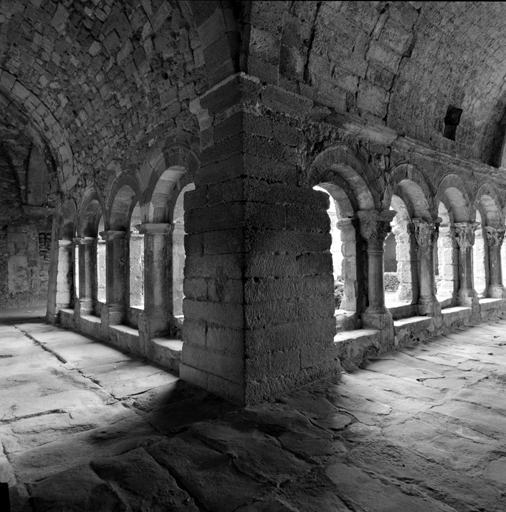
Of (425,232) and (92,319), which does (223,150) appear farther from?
(92,319)

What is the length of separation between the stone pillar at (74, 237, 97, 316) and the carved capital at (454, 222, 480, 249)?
22.7 feet

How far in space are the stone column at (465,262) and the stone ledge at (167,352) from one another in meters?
5.39

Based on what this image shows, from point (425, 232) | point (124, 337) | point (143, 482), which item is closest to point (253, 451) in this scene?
point (143, 482)

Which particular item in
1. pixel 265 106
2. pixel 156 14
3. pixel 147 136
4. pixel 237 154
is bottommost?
pixel 237 154

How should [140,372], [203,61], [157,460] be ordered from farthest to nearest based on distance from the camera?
1. [140,372]
2. [203,61]
3. [157,460]

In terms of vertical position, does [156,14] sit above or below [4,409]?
above

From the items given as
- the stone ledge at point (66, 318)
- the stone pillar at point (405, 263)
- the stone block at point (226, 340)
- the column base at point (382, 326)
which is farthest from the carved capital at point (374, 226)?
the stone ledge at point (66, 318)

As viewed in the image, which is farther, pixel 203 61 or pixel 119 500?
pixel 203 61

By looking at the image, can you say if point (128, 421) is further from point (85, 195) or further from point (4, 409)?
point (85, 195)

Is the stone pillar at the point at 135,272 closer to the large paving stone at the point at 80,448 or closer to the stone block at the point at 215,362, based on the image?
the stone block at the point at 215,362

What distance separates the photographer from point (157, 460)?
8.07ft

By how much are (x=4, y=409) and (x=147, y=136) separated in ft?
11.7

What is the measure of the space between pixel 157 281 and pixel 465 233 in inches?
222

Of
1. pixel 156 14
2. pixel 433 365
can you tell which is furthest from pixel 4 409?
pixel 433 365
